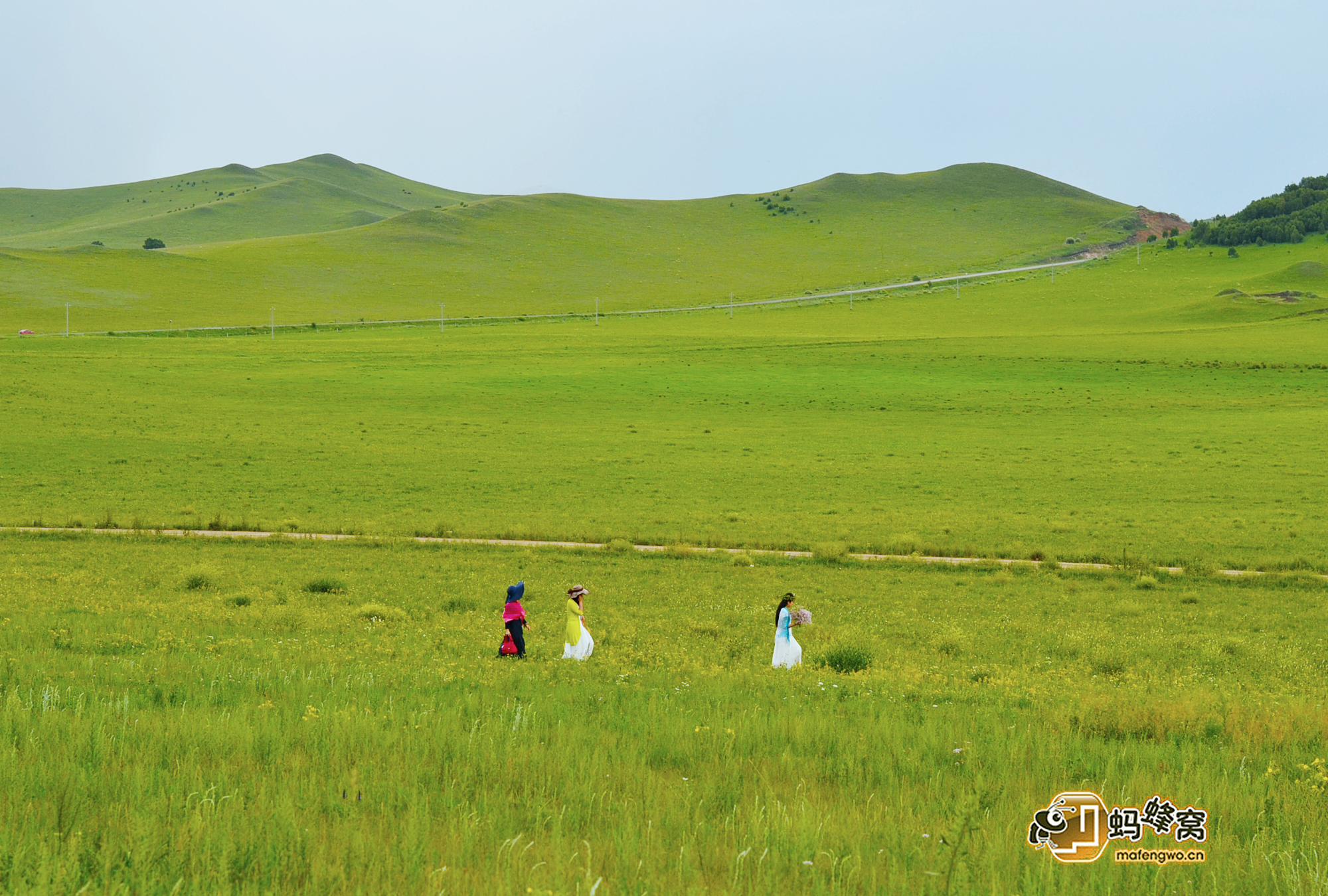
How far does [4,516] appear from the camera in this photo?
34625 mm

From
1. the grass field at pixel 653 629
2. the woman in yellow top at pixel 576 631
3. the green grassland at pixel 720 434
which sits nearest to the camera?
the grass field at pixel 653 629

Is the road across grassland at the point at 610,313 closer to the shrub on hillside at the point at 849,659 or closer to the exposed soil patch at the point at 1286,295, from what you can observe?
the exposed soil patch at the point at 1286,295

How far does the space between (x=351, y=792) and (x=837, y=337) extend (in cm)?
11257

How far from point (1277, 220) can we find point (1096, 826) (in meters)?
219

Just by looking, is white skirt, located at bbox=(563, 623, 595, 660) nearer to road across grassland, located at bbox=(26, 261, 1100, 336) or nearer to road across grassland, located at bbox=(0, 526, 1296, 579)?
road across grassland, located at bbox=(0, 526, 1296, 579)

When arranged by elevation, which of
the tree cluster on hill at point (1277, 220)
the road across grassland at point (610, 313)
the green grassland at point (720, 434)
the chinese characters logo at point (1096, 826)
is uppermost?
the tree cluster on hill at point (1277, 220)

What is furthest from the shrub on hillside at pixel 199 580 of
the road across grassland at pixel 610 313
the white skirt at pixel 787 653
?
the road across grassland at pixel 610 313

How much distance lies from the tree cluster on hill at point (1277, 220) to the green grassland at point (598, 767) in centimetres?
20081

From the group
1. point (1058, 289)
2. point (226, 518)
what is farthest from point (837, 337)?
point (226, 518)

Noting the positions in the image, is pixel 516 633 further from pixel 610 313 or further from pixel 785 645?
pixel 610 313

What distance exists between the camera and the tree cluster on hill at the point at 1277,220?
176 m

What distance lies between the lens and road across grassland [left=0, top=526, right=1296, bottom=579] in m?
29.7

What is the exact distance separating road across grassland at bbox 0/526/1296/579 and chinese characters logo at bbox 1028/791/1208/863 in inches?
1003

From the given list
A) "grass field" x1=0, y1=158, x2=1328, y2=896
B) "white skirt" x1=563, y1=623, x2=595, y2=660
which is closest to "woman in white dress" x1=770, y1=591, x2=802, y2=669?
"grass field" x1=0, y1=158, x2=1328, y2=896
